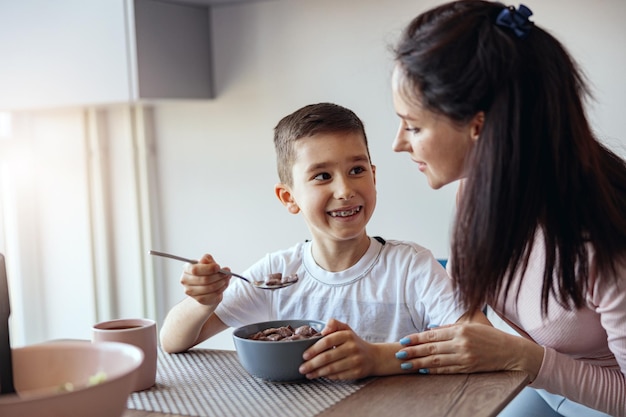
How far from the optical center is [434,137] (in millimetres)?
1290

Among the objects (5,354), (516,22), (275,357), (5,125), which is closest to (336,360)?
(275,357)

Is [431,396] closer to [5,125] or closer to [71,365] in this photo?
[71,365]

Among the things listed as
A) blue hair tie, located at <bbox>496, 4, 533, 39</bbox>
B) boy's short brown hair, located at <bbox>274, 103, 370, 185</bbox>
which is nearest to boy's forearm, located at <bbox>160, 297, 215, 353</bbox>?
boy's short brown hair, located at <bbox>274, 103, 370, 185</bbox>

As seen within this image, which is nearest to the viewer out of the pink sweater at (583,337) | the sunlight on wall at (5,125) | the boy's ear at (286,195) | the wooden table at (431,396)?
the wooden table at (431,396)

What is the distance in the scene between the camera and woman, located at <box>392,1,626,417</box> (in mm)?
1195

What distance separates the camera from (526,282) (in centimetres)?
144

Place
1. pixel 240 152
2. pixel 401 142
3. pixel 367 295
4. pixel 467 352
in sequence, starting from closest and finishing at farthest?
1. pixel 467 352
2. pixel 401 142
3. pixel 367 295
4. pixel 240 152

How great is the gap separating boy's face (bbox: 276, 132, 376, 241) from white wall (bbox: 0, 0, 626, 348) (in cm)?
88

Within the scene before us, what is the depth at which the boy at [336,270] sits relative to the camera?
1.49 m

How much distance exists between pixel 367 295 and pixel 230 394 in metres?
0.43

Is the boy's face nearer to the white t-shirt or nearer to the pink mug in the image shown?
the white t-shirt

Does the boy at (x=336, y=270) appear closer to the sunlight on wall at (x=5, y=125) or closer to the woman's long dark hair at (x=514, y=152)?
the woman's long dark hair at (x=514, y=152)

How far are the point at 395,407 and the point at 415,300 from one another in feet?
1.44

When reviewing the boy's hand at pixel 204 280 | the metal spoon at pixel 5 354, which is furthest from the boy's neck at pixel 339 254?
the metal spoon at pixel 5 354
